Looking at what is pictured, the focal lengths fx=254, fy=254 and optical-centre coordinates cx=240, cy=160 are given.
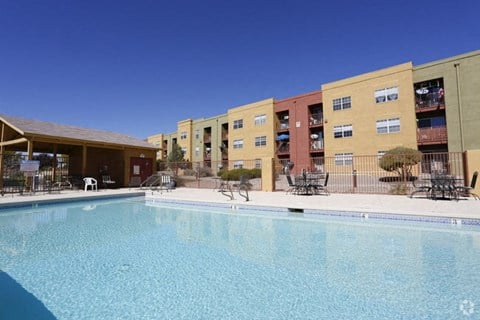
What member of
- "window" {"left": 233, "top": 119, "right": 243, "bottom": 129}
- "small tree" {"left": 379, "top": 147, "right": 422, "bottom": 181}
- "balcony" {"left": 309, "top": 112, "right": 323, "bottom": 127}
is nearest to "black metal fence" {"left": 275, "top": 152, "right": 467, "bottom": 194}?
"small tree" {"left": 379, "top": 147, "right": 422, "bottom": 181}

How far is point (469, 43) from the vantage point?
19.8m

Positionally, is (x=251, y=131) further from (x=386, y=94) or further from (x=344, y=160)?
(x=386, y=94)

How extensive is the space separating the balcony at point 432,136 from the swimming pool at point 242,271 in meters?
18.1

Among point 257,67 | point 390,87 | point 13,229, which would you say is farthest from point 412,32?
point 13,229

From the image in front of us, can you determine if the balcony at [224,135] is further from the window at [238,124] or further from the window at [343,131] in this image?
the window at [343,131]

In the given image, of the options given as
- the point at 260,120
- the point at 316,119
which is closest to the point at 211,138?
the point at 260,120

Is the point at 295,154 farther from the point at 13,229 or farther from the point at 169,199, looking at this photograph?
the point at 13,229

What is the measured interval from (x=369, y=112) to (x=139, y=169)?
69.4 ft

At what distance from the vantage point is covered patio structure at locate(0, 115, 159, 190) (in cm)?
1557

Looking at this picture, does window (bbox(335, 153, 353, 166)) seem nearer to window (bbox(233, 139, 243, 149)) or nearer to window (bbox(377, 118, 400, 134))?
window (bbox(377, 118, 400, 134))

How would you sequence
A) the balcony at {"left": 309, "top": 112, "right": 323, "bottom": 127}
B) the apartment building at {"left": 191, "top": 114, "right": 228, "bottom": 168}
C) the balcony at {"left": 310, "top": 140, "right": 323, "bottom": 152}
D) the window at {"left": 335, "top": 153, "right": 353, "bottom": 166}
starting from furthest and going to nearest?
the apartment building at {"left": 191, "top": 114, "right": 228, "bottom": 168} → the balcony at {"left": 309, "top": 112, "right": 323, "bottom": 127} → the balcony at {"left": 310, "top": 140, "right": 323, "bottom": 152} → the window at {"left": 335, "top": 153, "right": 353, "bottom": 166}

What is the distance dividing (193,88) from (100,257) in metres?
22.6

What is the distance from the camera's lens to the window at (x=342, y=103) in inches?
993

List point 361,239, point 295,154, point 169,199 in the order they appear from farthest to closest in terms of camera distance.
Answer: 1. point 295,154
2. point 169,199
3. point 361,239
